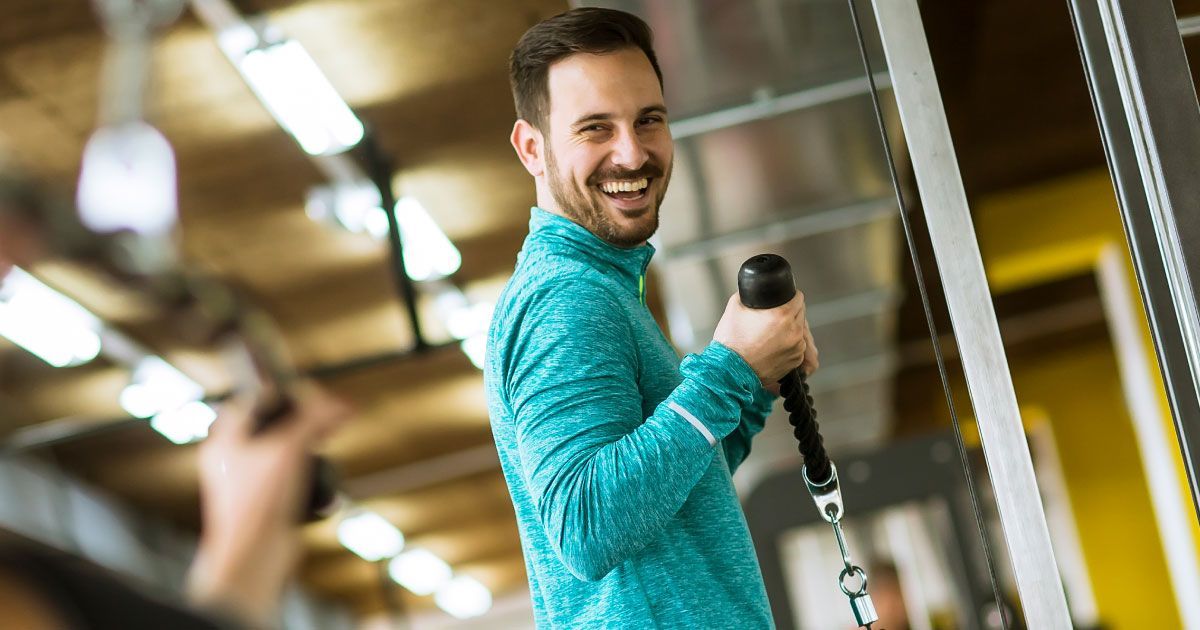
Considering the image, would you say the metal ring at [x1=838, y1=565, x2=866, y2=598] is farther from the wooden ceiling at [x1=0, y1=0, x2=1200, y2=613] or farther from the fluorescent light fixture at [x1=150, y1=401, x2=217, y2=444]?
the fluorescent light fixture at [x1=150, y1=401, x2=217, y2=444]

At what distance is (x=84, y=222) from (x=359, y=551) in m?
12.7

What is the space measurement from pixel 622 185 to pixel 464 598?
1634 centimetres

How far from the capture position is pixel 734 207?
4395 mm

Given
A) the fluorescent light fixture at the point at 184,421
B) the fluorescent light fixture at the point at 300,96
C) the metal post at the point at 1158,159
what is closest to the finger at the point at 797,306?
the metal post at the point at 1158,159

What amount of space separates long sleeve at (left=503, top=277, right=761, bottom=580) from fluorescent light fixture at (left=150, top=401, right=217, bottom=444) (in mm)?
6148

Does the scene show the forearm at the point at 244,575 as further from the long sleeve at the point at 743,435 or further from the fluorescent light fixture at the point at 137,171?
the fluorescent light fixture at the point at 137,171

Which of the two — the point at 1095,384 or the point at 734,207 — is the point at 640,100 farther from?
the point at 1095,384

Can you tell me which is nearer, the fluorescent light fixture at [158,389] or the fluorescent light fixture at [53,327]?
the fluorescent light fixture at [53,327]

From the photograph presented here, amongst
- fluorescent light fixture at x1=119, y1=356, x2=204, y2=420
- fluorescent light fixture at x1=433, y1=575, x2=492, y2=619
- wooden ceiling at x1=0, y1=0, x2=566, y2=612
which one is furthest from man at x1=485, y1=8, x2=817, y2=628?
fluorescent light fixture at x1=433, y1=575, x2=492, y2=619

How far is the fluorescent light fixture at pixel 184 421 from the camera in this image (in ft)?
23.8

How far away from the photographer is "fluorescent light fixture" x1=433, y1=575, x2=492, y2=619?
1619 cm

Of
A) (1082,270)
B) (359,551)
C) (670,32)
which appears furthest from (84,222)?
(359,551)

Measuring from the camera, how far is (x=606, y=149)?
127 cm

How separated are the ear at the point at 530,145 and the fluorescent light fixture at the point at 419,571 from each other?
41.8ft
